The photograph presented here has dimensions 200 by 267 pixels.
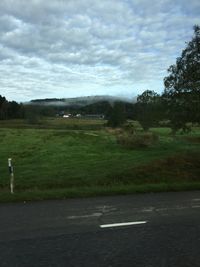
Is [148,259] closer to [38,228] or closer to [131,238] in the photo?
[131,238]

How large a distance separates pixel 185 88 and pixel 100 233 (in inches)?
506

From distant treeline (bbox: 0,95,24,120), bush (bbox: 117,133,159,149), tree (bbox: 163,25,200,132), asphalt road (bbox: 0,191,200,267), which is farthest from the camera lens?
distant treeline (bbox: 0,95,24,120)

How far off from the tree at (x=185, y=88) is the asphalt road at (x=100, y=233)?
8016mm

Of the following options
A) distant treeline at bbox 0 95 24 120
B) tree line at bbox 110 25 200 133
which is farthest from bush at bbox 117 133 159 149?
distant treeline at bbox 0 95 24 120

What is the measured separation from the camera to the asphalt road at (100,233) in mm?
6801

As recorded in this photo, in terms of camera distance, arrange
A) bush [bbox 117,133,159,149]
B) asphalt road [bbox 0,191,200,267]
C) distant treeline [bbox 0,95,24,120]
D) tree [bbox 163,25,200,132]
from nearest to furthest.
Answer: asphalt road [bbox 0,191,200,267] → tree [bbox 163,25,200,132] → bush [bbox 117,133,159,149] → distant treeline [bbox 0,95,24,120]

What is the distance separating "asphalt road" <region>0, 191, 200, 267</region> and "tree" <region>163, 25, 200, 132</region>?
8.02m

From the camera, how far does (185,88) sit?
20.1 m

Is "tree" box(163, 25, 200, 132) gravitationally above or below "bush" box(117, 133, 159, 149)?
above

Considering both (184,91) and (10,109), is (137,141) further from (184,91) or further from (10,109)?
(10,109)

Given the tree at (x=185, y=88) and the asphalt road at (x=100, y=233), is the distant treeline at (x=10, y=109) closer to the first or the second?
the tree at (x=185, y=88)

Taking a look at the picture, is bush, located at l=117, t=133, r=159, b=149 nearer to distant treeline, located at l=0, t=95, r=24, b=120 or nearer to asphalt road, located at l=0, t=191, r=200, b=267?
asphalt road, located at l=0, t=191, r=200, b=267

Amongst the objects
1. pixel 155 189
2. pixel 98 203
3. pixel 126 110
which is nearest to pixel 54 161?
pixel 155 189

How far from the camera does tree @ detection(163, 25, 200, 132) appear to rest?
1952cm
